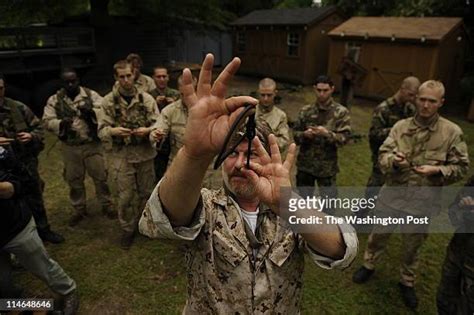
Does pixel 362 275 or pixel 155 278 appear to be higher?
pixel 362 275

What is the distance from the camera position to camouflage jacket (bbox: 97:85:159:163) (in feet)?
15.6

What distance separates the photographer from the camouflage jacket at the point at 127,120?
187 inches

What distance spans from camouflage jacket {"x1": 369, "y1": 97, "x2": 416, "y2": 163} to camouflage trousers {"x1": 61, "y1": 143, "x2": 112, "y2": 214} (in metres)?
4.20

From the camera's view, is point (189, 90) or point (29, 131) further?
point (29, 131)

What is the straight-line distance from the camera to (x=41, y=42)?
32.1 feet

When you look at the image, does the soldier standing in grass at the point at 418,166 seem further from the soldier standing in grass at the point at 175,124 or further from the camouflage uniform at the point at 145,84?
the camouflage uniform at the point at 145,84

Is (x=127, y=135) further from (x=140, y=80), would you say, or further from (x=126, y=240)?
(x=140, y=80)

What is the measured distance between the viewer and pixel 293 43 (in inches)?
718

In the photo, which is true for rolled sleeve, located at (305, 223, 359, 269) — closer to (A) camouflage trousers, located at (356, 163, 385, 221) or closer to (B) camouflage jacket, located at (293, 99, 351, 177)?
(B) camouflage jacket, located at (293, 99, 351, 177)

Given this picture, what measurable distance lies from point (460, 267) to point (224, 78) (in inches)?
116

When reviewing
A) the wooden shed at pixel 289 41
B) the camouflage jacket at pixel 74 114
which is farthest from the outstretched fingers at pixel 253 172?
the wooden shed at pixel 289 41

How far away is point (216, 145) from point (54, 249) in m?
4.35

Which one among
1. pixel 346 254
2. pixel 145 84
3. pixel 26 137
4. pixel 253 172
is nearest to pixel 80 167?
pixel 26 137

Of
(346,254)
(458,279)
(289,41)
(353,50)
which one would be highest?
(289,41)
